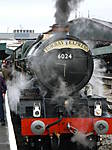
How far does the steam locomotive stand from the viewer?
5391 mm

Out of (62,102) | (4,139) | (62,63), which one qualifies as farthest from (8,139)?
(62,63)

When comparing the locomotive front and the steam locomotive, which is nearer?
the steam locomotive

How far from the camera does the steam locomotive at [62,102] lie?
5.39 meters

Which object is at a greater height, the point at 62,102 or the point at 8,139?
the point at 62,102

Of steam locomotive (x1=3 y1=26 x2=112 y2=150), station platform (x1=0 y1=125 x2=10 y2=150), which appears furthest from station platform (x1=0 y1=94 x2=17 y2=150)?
steam locomotive (x1=3 y1=26 x2=112 y2=150)

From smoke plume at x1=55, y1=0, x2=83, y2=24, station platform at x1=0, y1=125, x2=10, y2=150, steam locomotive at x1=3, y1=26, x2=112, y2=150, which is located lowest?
station platform at x1=0, y1=125, x2=10, y2=150

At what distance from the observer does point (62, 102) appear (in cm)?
564

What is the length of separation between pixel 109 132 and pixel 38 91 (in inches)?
60.0

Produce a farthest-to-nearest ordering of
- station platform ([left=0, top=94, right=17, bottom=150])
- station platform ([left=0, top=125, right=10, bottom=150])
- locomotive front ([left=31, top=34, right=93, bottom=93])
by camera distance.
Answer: locomotive front ([left=31, top=34, right=93, bottom=93]) → station platform ([left=0, top=125, right=10, bottom=150]) → station platform ([left=0, top=94, right=17, bottom=150])

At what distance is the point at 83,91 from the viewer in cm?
635

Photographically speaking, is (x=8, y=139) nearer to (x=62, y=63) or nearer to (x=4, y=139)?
(x=4, y=139)

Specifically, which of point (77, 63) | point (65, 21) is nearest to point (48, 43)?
point (77, 63)

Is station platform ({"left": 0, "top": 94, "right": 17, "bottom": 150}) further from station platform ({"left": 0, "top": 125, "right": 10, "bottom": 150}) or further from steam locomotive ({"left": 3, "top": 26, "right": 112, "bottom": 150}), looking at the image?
steam locomotive ({"left": 3, "top": 26, "right": 112, "bottom": 150})

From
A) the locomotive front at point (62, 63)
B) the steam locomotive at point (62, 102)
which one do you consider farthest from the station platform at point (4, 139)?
the locomotive front at point (62, 63)
